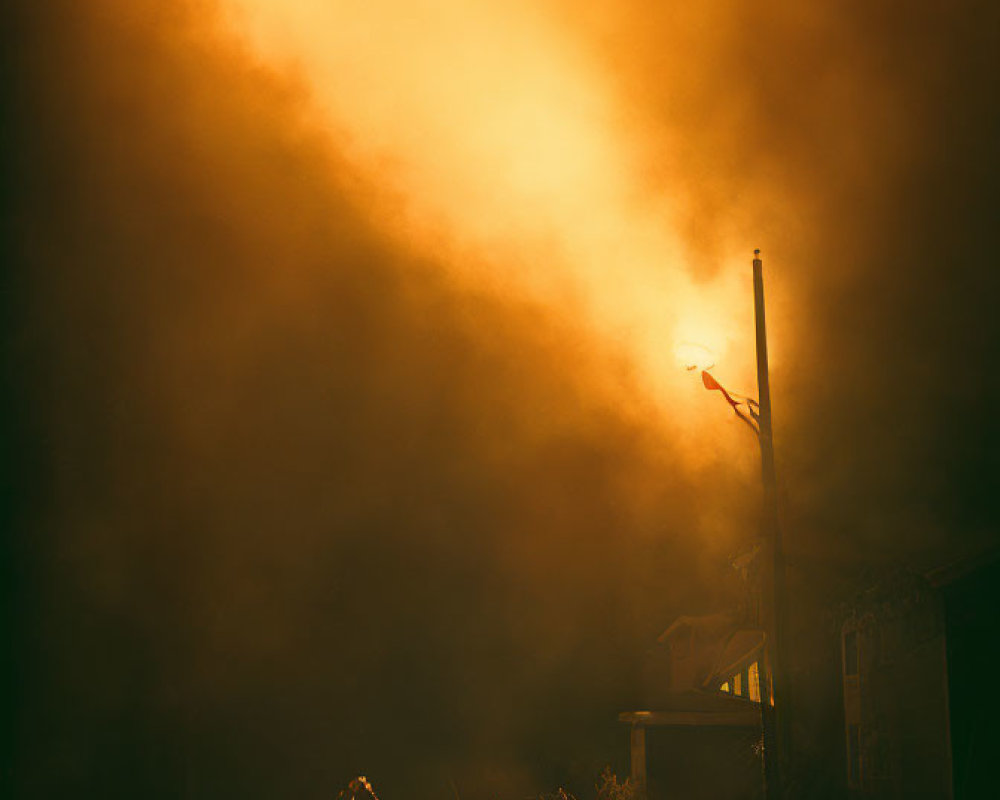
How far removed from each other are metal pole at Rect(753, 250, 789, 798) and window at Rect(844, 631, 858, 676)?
3.34 m

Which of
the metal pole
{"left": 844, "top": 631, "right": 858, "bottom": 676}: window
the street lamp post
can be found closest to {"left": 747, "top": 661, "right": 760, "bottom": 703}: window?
{"left": 844, "top": 631, "right": 858, "bottom": 676}: window

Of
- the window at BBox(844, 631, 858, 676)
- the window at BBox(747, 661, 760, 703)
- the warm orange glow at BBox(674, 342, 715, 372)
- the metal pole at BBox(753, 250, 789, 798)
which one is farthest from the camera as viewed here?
the window at BBox(747, 661, 760, 703)

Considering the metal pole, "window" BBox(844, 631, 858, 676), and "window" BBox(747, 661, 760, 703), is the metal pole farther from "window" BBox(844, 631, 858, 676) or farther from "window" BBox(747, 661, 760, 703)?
"window" BBox(747, 661, 760, 703)

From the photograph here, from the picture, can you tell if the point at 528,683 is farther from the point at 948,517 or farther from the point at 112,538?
the point at 948,517

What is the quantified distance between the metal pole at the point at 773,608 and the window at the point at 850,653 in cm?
334

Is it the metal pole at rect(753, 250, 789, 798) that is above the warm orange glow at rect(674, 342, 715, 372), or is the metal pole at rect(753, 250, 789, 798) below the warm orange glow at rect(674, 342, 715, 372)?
below

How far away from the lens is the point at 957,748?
782 centimetres

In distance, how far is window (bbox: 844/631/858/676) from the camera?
392 inches

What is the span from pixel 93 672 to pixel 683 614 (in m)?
10.6

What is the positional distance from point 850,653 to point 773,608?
378 centimetres

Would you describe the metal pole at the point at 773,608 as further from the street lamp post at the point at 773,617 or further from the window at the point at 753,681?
the window at the point at 753,681

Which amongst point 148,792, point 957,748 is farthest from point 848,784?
point 148,792

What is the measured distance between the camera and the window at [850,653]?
995cm

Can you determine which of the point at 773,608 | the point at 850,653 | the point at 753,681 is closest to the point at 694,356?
the point at 773,608
